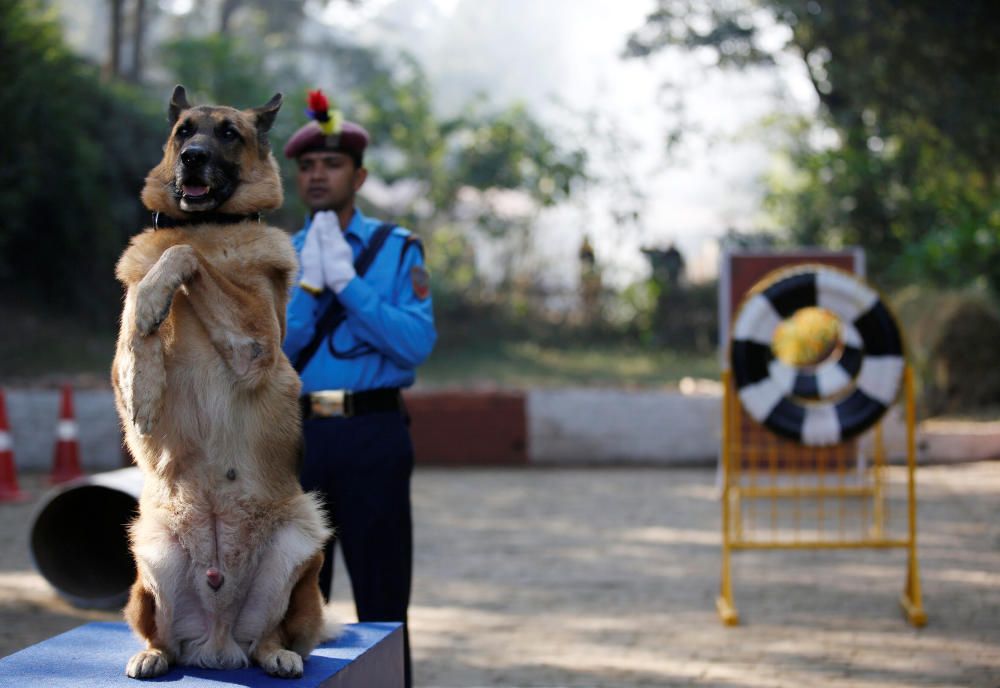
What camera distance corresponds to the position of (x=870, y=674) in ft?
17.7

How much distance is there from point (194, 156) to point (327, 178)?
3.92 feet

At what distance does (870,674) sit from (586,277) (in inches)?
630

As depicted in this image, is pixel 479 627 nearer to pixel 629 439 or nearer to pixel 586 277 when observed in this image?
pixel 629 439

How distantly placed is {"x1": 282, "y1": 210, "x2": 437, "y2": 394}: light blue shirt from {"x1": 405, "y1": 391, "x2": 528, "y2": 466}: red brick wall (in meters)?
7.77

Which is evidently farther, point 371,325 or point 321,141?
point 321,141

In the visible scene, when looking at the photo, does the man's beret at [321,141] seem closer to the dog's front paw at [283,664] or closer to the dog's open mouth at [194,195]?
the dog's open mouth at [194,195]

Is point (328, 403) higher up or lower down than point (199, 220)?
lower down

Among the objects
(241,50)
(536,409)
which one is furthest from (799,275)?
(241,50)

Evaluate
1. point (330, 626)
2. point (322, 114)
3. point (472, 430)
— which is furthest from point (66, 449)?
point (330, 626)

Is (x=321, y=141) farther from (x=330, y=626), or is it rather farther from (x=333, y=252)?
(x=330, y=626)

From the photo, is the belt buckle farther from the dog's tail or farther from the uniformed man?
the dog's tail

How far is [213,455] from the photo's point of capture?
3.23 meters

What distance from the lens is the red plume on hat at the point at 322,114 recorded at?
4348mm

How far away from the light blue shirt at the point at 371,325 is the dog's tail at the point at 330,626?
0.99 meters
